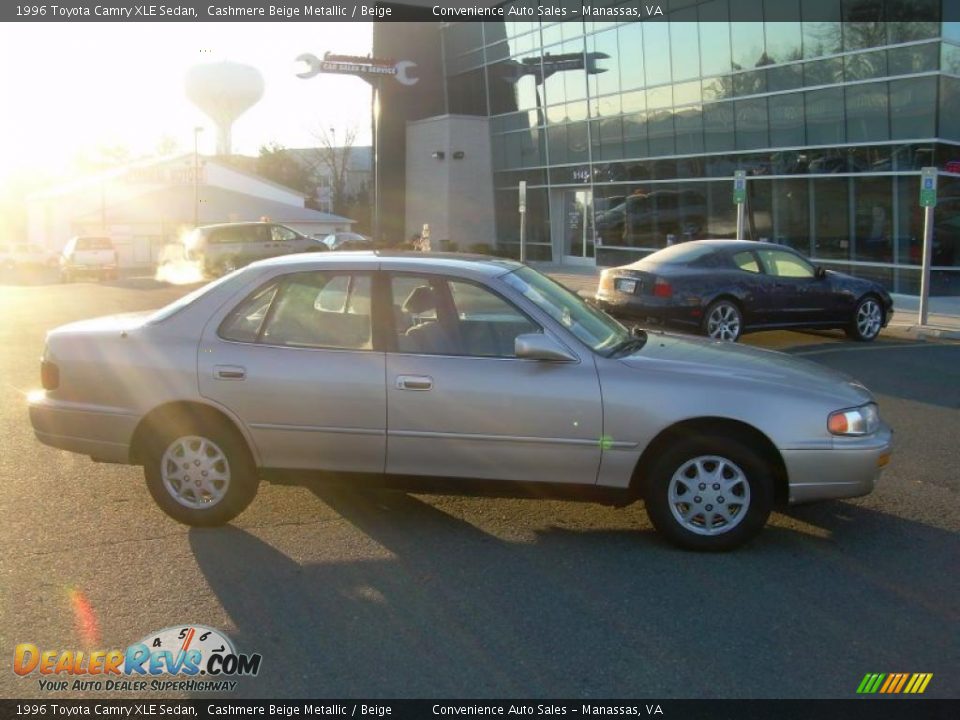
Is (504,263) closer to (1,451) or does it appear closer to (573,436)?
(573,436)

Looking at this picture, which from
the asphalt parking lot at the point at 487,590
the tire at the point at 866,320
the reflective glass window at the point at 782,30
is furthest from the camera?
the reflective glass window at the point at 782,30

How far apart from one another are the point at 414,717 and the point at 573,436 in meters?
1.98

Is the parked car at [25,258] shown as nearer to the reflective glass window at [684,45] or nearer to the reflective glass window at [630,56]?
the reflective glass window at [630,56]

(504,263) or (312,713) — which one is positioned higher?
(504,263)

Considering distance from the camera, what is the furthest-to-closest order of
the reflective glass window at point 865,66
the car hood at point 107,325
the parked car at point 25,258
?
the parked car at point 25,258, the reflective glass window at point 865,66, the car hood at point 107,325

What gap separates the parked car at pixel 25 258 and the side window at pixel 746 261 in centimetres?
4052

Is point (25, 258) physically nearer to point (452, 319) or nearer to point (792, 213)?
point (792, 213)


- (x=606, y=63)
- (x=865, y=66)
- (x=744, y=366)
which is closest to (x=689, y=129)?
(x=606, y=63)

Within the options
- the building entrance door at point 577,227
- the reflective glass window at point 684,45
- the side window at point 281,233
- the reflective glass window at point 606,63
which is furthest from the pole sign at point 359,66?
the reflective glass window at point 684,45

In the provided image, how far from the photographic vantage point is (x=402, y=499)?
6223 millimetres

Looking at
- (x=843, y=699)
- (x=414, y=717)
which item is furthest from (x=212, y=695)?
(x=843, y=699)

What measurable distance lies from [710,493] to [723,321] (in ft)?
27.2

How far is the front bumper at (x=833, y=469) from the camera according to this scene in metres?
5.11

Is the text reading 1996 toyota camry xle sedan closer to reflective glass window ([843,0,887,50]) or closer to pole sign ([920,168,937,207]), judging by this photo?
pole sign ([920,168,937,207])
